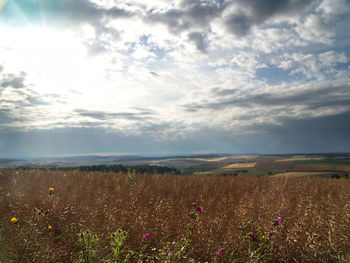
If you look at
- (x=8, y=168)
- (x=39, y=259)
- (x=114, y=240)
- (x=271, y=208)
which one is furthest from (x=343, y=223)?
(x=8, y=168)

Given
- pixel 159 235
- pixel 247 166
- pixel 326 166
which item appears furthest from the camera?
pixel 247 166

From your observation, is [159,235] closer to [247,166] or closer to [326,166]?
[326,166]

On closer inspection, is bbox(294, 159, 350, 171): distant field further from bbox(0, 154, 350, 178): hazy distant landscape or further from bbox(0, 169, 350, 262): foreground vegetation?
bbox(0, 169, 350, 262): foreground vegetation

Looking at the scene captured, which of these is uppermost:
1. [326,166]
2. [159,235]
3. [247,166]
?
[159,235]

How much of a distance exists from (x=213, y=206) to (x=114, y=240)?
11.9 ft

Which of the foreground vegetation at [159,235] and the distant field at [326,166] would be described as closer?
the foreground vegetation at [159,235]

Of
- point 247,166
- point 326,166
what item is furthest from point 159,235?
point 247,166

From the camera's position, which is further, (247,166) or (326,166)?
(247,166)

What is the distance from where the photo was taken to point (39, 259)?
2.70 metres

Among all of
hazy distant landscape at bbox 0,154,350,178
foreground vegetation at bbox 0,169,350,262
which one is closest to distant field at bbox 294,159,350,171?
hazy distant landscape at bbox 0,154,350,178

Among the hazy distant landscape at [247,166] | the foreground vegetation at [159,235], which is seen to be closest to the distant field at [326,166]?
the hazy distant landscape at [247,166]

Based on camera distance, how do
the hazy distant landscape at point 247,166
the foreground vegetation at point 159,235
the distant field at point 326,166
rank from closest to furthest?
the foreground vegetation at point 159,235 < the hazy distant landscape at point 247,166 < the distant field at point 326,166

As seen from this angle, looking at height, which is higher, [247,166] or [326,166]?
[326,166]

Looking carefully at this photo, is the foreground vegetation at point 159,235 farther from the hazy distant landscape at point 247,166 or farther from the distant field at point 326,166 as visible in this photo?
the distant field at point 326,166
